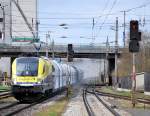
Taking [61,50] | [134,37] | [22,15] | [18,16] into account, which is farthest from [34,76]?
[18,16]

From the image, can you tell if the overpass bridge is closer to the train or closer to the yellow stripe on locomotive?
the yellow stripe on locomotive

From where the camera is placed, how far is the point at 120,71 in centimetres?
10556

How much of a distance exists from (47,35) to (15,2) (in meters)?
56.8

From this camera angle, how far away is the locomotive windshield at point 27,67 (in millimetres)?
35478

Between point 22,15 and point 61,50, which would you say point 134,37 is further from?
point 22,15

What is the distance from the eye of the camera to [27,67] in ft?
117

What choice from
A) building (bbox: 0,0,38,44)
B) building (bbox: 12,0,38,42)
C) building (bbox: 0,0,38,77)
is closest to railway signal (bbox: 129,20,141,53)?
building (bbox: 0,0,38,77)

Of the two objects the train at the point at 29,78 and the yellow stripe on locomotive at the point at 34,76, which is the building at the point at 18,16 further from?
the train at the point at 29,78

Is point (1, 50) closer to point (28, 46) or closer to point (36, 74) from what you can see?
point (28, 46)

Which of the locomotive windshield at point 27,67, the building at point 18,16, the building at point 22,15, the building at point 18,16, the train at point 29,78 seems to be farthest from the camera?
the building at point 22,15

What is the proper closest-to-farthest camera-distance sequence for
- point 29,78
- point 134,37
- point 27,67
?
point 134,37, point 29,78, point 27,67

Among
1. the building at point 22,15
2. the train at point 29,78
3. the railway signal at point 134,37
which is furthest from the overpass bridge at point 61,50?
the railway signal at point 134,37

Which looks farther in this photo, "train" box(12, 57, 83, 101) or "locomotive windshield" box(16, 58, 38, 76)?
"locomotive windshield" box(16, 58, 38, 76)

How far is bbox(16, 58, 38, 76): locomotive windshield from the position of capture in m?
35.5
